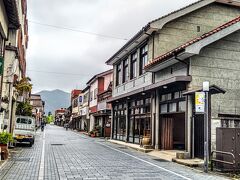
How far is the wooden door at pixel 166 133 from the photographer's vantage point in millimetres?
20984

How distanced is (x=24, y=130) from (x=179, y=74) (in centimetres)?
1165

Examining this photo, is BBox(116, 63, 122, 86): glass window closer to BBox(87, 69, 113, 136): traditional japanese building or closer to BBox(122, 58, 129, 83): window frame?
BBox(122, 58, 129, 83): window frame

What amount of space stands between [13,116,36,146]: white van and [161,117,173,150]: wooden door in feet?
30.2

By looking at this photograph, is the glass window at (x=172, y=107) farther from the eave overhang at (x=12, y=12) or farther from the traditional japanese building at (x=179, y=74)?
the eave overhang at (x=12, y=12)

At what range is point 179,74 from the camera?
60.6 ft

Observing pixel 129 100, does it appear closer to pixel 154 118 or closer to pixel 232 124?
pixel 154 118

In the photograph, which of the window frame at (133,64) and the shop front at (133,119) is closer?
the shop front at (133,119)

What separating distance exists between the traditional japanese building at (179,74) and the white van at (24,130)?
796 cm

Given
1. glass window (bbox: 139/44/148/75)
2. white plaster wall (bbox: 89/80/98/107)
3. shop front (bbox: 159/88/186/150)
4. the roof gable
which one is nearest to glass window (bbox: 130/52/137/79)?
glass window (bbox: 139/44/148/75)

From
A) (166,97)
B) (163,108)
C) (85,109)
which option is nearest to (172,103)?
(166,97)

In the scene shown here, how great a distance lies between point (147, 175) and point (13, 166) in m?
5.34

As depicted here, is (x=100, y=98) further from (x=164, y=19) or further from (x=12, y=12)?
(x=12, y=12)

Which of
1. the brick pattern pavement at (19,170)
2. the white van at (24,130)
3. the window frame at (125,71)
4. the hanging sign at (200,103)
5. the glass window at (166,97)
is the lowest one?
the brick pattern pavement at (19,170)

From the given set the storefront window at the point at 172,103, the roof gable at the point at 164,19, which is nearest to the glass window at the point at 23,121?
the storefront window at the point at 172,103
